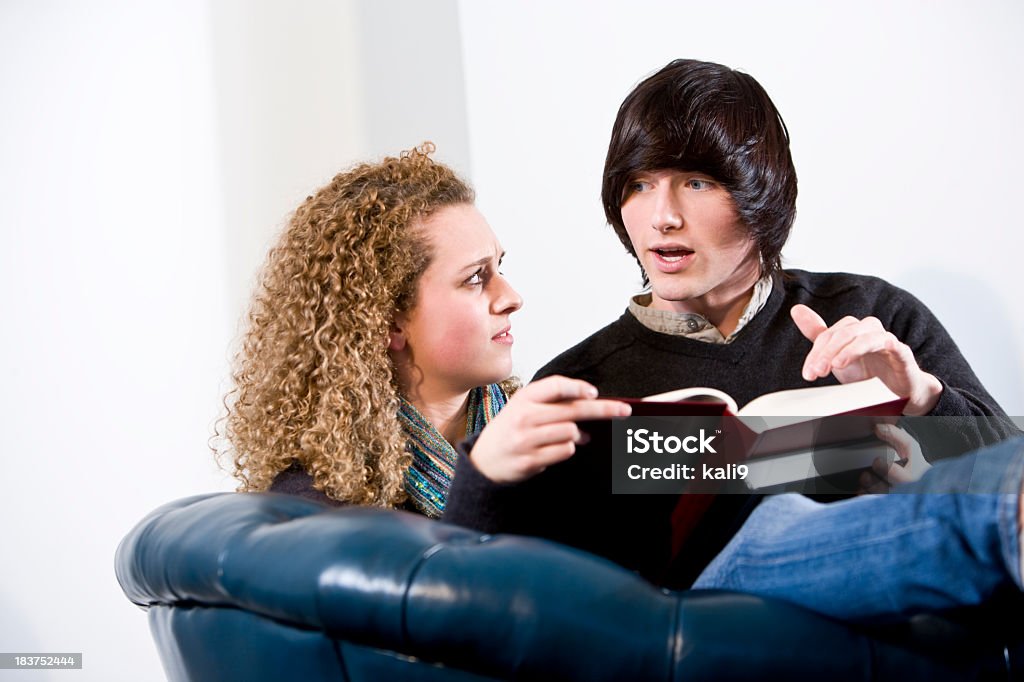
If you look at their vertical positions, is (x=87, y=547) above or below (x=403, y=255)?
below

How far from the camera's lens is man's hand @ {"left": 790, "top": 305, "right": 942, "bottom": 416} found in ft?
4.47

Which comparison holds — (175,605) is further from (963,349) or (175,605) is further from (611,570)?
(963,349)

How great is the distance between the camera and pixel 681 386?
1.81m

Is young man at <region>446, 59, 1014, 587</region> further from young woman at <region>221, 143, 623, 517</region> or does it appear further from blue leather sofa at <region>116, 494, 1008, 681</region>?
blue leather sofa at <region>116, 494, 1008, 681</region>

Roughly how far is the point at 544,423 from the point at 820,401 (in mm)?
341

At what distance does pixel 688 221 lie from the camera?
1.80 meters

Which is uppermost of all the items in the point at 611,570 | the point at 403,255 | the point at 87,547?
the point at 403,255

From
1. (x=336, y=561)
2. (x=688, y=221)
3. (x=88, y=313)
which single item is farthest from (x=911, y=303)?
(x=88, y=313)

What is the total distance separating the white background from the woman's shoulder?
3.42ft

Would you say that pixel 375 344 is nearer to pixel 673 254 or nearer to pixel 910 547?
pixel 673 254

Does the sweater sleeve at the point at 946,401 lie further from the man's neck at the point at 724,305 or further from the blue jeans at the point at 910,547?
the blue jeans at the point at 910,547

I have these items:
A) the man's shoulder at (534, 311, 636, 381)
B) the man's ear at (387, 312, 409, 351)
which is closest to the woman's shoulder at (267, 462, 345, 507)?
the man's ear at (387, 312, 409, 351)

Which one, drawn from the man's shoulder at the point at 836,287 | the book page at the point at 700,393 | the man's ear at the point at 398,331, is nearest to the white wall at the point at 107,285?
the man's ear at the point at 398,331

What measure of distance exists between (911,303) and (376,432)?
0.98 metres
